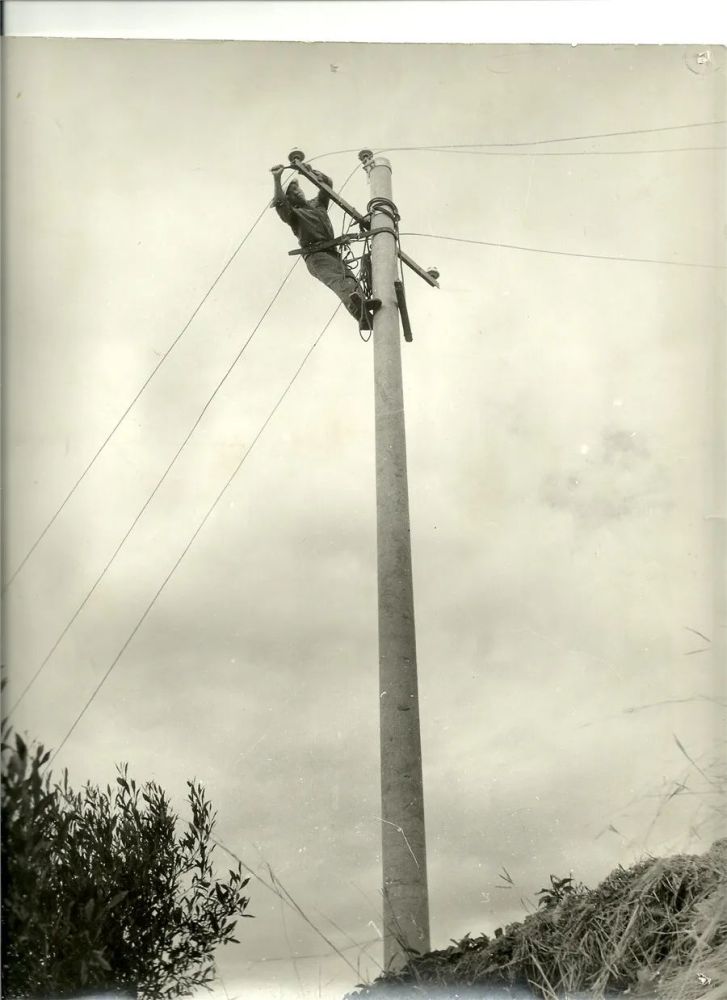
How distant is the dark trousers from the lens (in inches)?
329

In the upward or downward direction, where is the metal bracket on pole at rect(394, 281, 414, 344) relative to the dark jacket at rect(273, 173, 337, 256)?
downward

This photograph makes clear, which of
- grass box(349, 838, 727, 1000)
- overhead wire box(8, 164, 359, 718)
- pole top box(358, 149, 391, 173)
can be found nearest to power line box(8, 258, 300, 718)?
overhead wire box(8, 164, 359, 718)

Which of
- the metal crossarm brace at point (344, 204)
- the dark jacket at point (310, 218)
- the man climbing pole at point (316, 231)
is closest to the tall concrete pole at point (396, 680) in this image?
the man climbing pole at point (316, 231)

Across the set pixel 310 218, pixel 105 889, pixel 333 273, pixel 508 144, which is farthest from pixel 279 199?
pixel 105 889

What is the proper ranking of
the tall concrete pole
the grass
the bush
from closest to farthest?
the grass < the bush < the tall concrete pole

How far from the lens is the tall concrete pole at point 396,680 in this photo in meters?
6.22

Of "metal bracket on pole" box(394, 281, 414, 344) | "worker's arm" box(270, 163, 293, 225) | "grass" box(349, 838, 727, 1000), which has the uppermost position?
"worker's arm" box(270, 163, 293, 225)

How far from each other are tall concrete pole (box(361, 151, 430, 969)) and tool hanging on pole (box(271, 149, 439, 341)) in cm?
65

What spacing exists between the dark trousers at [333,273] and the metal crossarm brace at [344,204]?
38cm

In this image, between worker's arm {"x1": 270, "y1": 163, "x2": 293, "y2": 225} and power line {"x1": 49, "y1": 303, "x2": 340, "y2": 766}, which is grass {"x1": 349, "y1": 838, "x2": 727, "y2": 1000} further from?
worker's arm {"x1": 270, "y1": 163, "x2": 293, "y2": 225}

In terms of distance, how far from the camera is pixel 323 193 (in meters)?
8.52

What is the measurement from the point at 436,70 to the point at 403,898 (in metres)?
5.95

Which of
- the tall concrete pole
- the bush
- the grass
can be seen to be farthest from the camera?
the tall concrete pole

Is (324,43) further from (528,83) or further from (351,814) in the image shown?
(351,814)
